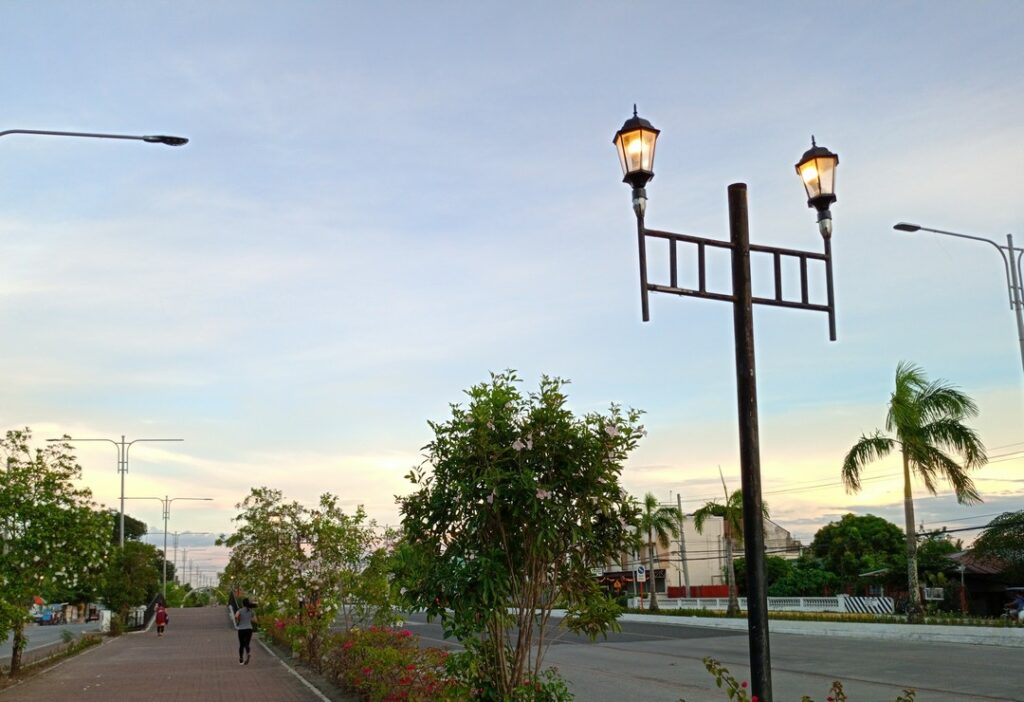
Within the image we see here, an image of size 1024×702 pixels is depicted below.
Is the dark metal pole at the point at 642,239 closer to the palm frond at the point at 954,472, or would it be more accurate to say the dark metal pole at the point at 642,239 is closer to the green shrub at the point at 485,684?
the green shrub at the point at 485,684

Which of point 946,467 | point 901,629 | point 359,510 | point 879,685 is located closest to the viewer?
point 879,685

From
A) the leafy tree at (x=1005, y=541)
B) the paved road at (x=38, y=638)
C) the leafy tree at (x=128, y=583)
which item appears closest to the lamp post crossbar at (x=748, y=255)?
the paved road at (x=38, y=638)

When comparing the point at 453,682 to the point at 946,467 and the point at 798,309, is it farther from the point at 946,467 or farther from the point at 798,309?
the point at 946,467

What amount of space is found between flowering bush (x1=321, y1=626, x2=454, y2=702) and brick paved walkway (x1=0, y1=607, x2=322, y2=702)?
772 millimetres

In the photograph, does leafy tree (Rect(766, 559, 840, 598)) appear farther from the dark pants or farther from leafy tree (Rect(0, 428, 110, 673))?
leafy tree (Rect(0, 428, 110, 673))

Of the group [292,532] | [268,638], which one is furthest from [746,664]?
[268,638]

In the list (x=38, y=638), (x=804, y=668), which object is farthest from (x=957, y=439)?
(x=38, y=638)

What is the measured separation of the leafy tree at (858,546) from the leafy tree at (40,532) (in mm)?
48864

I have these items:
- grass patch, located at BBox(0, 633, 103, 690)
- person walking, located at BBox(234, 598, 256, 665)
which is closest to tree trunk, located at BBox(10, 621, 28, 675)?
grass patch, located at BBox(0, 633, 103, 690)

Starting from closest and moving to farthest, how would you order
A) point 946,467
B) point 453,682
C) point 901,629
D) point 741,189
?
1. point 741,189
2. point 453,682
3. point 901,629
4. point 946,467

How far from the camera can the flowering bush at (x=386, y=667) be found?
37.8 ft

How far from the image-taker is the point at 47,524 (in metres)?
18.0

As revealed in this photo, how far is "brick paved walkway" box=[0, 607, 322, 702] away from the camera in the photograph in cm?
1658

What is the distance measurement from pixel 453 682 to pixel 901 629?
22.9 m
